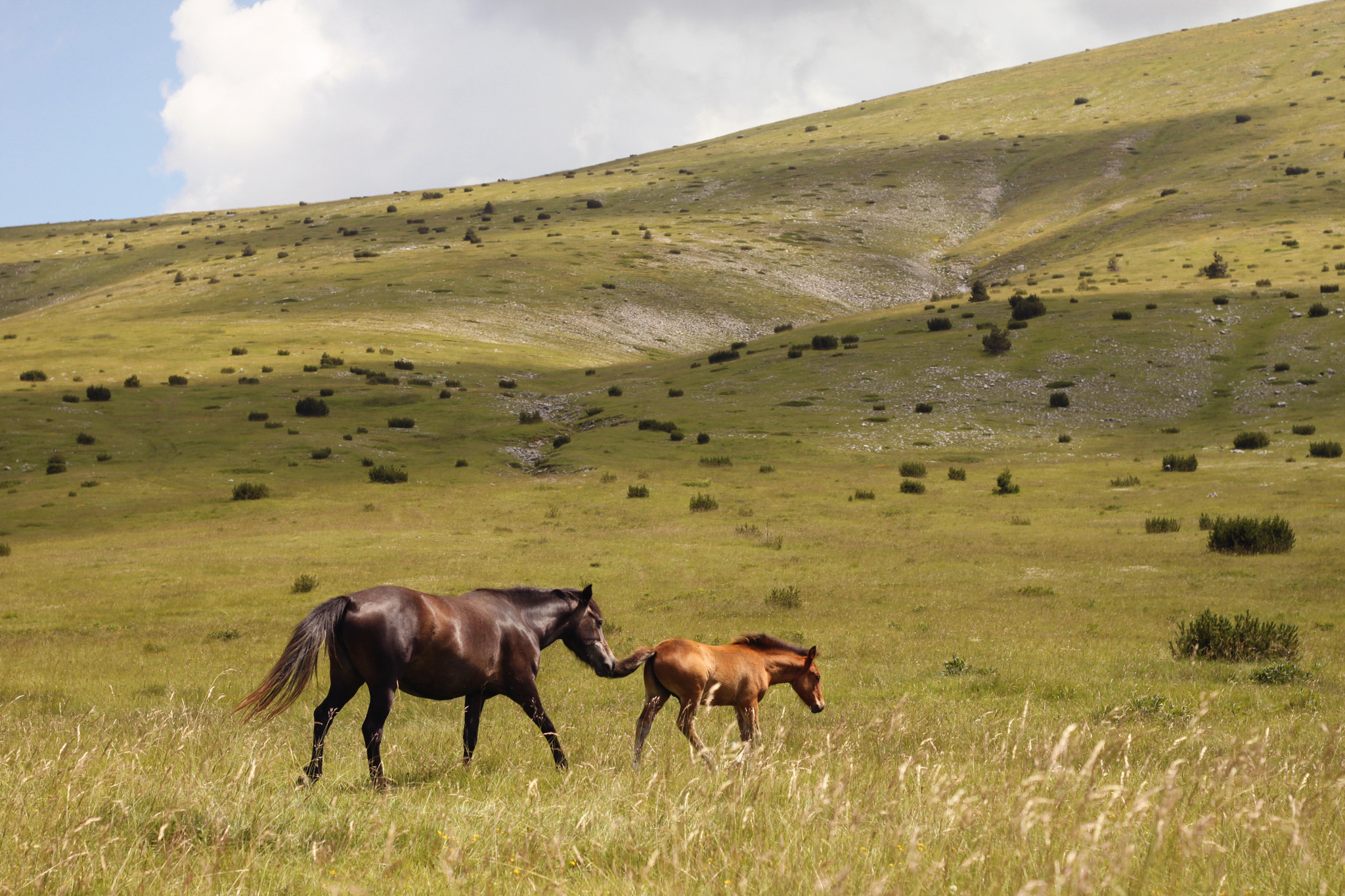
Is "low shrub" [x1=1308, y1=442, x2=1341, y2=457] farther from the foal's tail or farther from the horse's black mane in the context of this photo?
the foal's tail

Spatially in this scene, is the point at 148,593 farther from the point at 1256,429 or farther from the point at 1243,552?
the point at 1256,429

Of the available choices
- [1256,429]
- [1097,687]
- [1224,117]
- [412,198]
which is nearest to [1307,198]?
[1224,117]

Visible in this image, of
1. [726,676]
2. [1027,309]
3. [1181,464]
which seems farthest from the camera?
[1027,309]

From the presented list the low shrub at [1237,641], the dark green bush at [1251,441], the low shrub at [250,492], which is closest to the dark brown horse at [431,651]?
the low shrub at [1237,641]

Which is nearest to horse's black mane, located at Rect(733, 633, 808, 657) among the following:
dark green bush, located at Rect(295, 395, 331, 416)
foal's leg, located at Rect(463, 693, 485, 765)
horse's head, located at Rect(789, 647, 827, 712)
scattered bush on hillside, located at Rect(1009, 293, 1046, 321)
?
horse's head, located at Rect(789, 647, 827, 712)

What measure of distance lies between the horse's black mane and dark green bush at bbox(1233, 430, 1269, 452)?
4389 cm

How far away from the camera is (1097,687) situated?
14141mm

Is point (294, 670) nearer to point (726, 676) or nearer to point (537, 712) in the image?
point (537, 712)

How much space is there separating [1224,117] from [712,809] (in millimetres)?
179367

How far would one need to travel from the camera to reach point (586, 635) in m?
10.1

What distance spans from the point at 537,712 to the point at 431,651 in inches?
52.9

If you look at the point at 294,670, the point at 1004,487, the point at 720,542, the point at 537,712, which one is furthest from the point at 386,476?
the point at 294,670

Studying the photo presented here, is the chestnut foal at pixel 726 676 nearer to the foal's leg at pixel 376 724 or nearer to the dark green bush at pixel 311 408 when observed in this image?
the foal's leg at pixel 376 724

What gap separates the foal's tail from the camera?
9672 millimetres
